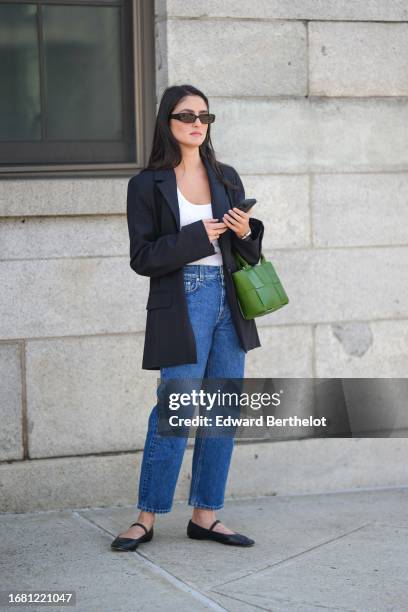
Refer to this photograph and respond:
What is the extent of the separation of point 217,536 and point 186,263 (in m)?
1.29

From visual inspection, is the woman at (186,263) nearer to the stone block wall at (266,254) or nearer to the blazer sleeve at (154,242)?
the blazer sleeve at (154,242)

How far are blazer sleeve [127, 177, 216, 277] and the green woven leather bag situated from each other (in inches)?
6.8

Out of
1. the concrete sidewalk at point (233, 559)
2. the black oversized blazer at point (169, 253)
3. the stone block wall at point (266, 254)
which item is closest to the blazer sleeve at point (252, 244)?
the black oversized blazer at point (169, 253)

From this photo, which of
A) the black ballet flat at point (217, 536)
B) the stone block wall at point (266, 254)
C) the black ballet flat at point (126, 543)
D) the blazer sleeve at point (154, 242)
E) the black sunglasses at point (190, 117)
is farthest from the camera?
the stone block wall at point (266, 254)

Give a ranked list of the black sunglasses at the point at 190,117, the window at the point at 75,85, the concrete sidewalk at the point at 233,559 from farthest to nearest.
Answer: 1. the window at the point at 75,85
2. the black sunglasses at the point at 190,117
3. the concrete sidewalk at the point at 233,559

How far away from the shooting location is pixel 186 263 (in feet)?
14.7

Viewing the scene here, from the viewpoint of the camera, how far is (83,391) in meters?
5.61

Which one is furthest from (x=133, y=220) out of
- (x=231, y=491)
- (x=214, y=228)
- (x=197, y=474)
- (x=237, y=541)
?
(x=231, y=491)

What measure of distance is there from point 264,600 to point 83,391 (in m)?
1.86

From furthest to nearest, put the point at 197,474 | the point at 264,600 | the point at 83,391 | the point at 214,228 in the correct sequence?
1. the point at 83,391
2. the point at 197,474
3. the point at 214,228
4. the point at 264,600

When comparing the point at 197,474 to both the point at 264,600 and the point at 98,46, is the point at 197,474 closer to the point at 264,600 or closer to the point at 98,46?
the point at 264,600

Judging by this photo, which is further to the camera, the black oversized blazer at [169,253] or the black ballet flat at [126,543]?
the black ballet flat at [126,543]

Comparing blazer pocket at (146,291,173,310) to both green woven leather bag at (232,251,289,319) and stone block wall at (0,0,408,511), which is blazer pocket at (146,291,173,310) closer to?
green woven leather bag at (232,251,289,319)

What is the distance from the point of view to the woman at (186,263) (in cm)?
449
